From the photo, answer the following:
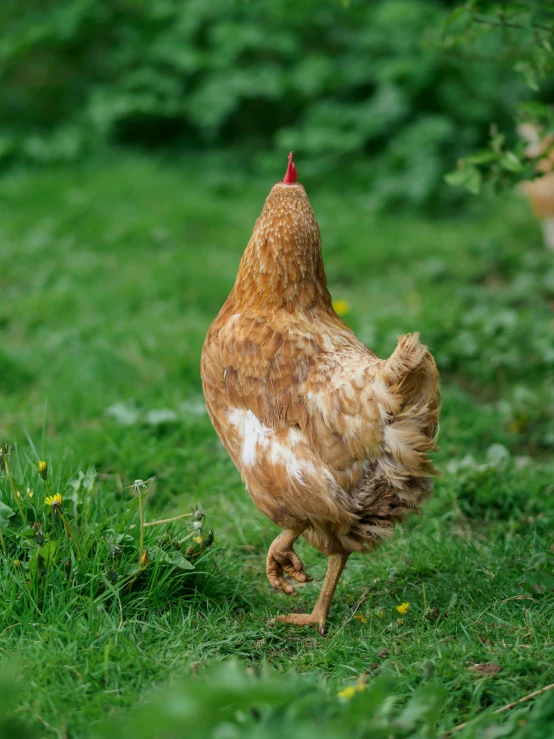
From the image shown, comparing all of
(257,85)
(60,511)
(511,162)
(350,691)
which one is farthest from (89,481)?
(257,85)

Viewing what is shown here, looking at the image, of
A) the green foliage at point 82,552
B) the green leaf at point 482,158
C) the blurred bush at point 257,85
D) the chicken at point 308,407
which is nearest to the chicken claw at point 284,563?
the chicken at point 308,407

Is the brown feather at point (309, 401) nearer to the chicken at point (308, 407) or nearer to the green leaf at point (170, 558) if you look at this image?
the chicken at point (308, 407)

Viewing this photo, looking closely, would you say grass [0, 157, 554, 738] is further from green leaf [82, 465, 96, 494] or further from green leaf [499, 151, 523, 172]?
green leaf [499, 151, 523, 172]

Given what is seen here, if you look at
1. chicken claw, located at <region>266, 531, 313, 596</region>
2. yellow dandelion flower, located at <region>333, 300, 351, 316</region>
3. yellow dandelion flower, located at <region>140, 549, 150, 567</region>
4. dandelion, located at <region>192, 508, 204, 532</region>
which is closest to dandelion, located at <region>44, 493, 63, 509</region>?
yellow dandelion flower, located at <region>140, 549, 150, 567</region>

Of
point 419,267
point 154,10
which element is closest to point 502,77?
point 419,267

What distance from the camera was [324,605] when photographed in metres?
2.72

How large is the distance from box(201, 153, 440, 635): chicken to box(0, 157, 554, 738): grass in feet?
1.12

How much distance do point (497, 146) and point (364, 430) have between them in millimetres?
1573

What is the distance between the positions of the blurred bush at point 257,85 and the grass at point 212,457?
602 mm

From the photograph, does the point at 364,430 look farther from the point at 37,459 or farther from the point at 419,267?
the point at 419,267

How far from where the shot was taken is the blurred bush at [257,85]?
24.6 feet

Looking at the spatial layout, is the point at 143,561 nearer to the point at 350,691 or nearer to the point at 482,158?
the point at 350,691

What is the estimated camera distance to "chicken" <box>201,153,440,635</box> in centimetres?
249

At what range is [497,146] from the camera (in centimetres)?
338
